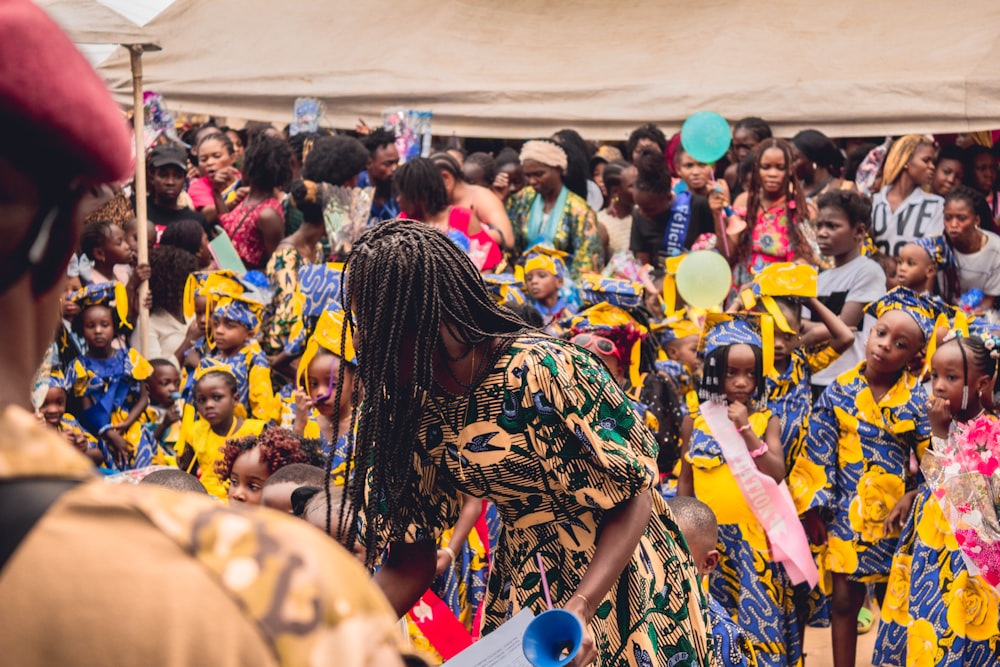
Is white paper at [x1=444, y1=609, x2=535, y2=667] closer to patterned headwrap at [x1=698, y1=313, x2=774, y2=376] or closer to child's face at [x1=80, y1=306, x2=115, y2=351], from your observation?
patterned headwrap at [x1=698, y1=313, x2=774, y2=376]

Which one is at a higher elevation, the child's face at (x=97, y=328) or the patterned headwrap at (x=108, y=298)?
the patterned headwrap at (x=108, y=298)

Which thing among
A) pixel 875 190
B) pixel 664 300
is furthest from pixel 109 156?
pixel 875 190

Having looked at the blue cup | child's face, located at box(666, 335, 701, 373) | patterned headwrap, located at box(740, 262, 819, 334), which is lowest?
child's face, located at box(666, 335, 701, 373)

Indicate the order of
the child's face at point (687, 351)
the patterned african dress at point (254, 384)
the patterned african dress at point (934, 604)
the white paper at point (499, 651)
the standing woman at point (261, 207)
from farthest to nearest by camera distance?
the standing woman at point (261, 207) → the child's face at point (687, 351) → the patterned african dress at point (254, 384) → the patterned african dress at point (934, 604) → the white paper at point (499, 651)

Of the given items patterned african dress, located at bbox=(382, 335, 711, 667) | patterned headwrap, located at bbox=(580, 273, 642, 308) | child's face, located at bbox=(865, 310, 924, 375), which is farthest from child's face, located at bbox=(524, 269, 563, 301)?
patterned african dress, located at bbox=(382, 335, 711, 667)

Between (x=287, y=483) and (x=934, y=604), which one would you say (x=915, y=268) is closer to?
(x=934, y=604)

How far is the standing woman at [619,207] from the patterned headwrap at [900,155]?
1.78 meters

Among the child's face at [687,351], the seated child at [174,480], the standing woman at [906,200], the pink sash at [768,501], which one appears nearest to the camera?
the seated child at [174,480]

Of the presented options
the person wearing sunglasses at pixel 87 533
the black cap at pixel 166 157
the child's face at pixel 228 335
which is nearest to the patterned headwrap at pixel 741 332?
the child's face at pixel 228 335

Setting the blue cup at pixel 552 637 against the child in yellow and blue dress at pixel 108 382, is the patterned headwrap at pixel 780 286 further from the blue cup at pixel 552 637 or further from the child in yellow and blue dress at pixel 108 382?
the blue cup at pixel 552 637

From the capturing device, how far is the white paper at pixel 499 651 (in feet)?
8.20

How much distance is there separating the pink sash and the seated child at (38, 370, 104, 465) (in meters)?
3.45

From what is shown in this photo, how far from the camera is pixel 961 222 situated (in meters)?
7.75

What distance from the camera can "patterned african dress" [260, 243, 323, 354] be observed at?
24.3 feet
